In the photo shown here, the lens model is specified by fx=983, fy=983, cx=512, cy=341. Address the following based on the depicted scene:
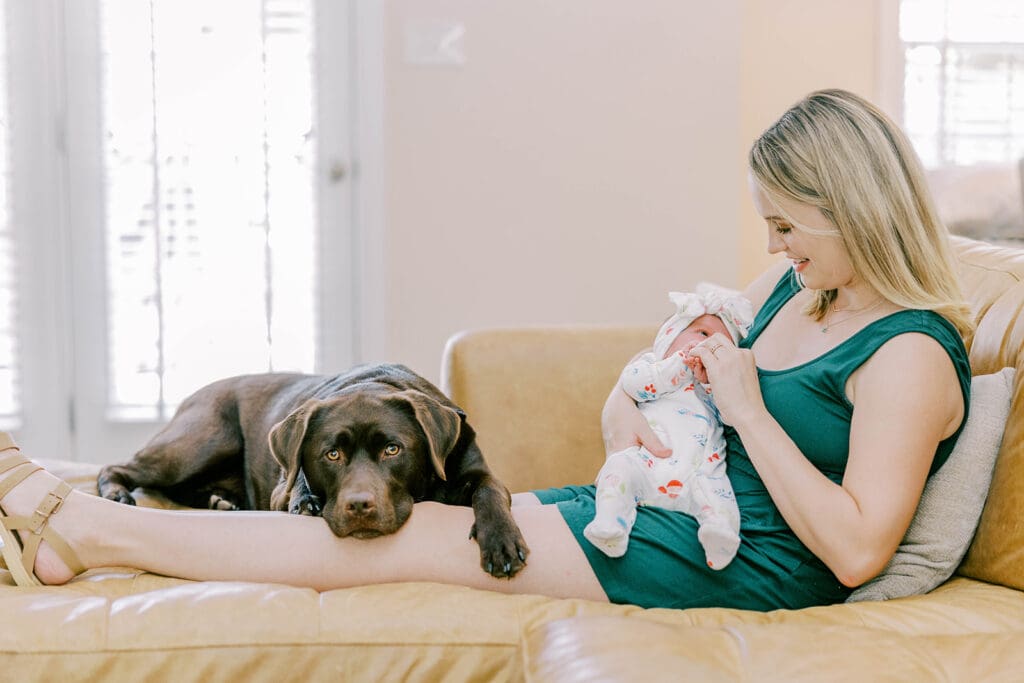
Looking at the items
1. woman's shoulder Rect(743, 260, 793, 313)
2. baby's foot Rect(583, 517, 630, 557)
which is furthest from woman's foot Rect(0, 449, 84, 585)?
woman's shoulder Rect(743, 260, 793, 313)

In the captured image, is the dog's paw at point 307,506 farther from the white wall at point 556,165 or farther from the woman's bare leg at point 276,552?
the white wall at point 556,165

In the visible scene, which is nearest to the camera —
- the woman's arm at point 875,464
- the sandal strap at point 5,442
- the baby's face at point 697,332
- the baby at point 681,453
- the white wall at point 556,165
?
the woman's arm at point 875,464

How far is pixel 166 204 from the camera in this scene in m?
3.50

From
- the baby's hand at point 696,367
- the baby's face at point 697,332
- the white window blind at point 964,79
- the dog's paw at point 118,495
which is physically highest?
the white window blind at point 964,79

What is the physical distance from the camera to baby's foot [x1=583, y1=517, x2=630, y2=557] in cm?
151

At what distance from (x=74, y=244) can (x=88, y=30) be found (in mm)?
748

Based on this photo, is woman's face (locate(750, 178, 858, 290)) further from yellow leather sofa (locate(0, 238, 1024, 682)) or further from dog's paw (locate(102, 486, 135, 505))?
dog's paw (locate(102, 486, 135, 505))

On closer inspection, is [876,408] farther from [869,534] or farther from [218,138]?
[218,138]

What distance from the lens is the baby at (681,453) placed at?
1532 millimetres

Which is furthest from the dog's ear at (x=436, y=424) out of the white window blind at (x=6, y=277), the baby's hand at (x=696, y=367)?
the white window blind at (x=6, y=277)

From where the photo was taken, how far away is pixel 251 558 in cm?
154

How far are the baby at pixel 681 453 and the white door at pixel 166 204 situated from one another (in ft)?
6.25

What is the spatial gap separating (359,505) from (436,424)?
0.92ft

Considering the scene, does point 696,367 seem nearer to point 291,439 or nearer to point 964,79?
point 291,439
